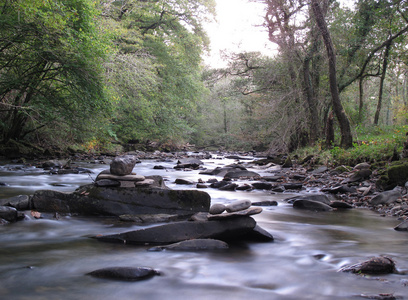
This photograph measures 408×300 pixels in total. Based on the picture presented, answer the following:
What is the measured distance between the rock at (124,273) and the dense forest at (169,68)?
28.4 feet

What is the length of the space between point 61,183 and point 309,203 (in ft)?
19.8

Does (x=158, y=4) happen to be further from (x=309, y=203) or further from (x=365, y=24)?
(x=309, y=203)

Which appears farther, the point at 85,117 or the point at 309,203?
the point at 85,117

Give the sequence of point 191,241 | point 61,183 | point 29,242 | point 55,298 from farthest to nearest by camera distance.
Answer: point 61,183, point 29,242, point 191,241, point 55,298

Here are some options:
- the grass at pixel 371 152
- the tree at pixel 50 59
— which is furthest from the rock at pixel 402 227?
the tree at pixel 50 59

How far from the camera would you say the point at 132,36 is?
22953 millimetres

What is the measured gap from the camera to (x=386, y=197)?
20.3 ft

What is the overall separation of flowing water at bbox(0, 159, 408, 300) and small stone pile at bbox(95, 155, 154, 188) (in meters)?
0.67

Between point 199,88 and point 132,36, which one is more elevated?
point 132,36

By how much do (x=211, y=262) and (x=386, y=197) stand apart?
447 centimetres

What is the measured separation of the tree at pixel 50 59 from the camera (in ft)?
33.9

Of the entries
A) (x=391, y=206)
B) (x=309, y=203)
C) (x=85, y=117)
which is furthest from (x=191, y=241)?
(x=85, y=117)

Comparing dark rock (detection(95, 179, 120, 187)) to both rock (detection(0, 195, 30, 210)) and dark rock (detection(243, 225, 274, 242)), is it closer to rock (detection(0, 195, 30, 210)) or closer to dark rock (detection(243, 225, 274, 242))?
rock (detection(0, 195, 30, 210))

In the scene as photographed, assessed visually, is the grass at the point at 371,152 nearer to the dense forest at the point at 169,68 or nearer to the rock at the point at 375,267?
the dense forest at the point at 169,68
